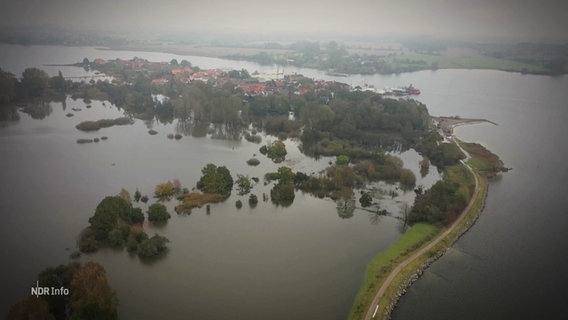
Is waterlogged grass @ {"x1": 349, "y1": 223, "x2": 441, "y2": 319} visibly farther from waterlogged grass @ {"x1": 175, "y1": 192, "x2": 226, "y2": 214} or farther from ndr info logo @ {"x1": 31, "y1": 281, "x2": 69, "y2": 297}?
ndr info logo @ {"x1": 31, "y1": 281, "x2": 69, "y2": 297}

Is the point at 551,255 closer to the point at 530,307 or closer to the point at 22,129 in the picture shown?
the point at 530,307

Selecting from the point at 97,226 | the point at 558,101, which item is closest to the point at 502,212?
the point at 97,226

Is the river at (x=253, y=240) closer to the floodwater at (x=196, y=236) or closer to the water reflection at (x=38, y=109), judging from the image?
the floodwater at (x=196, y=236)

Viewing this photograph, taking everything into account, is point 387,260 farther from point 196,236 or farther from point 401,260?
point 196,236

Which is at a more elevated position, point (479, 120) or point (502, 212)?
point (479, 120)

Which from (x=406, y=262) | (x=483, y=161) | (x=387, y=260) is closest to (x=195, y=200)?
(x=387, y=260)

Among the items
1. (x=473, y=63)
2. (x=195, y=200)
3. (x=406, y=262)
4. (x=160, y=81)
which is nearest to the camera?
(x=406, y=262)

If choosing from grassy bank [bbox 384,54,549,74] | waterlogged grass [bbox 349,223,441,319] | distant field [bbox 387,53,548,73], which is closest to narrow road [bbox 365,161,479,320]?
waterlogged grass [bbox 349,223,441,319]
